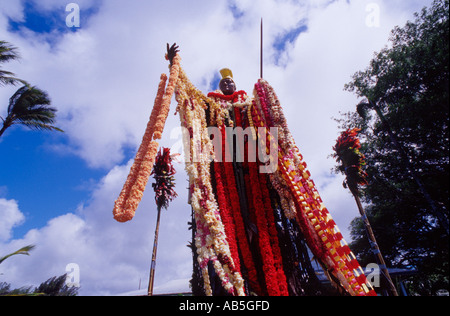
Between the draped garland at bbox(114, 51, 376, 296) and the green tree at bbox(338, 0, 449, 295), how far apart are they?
8.95 metres

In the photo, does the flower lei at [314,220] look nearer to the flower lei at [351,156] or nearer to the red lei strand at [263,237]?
the red lei strand at [263,237]

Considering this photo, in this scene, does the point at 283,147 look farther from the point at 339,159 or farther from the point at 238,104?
the point at 339,159

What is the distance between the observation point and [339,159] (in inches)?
213

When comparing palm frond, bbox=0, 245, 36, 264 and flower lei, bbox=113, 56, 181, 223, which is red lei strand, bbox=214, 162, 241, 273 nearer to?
flower lei, bbox=113, 56, 181, 223

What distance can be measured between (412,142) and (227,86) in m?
13.7

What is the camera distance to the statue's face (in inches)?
157

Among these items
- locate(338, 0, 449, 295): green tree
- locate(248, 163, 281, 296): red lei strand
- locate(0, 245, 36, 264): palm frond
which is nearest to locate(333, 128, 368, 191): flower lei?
locate(248, 163, 281, 296): red lei strand

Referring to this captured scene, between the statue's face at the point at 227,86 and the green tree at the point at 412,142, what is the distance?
8.41 meters

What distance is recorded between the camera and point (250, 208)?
3076 mm

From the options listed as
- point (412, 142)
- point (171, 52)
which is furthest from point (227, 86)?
point (412, 142)

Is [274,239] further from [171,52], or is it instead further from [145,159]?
[171,52]

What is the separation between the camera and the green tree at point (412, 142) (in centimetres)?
1130
